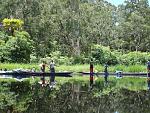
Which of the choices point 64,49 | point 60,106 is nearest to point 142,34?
point 64,49

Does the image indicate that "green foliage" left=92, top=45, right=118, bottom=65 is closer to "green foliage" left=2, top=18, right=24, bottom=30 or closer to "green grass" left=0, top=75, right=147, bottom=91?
"green foliage" left=2, top=18, right=24, bottom=30

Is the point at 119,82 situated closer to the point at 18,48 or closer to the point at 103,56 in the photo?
the point at 103,56

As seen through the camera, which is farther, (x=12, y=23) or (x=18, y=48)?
(x=12, y=23)

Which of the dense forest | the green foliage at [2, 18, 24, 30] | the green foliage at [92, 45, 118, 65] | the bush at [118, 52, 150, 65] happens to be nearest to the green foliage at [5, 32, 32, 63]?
the dense forest

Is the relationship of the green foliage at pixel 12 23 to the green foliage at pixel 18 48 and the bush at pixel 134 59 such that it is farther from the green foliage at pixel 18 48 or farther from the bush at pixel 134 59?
the bush at pixel 134 59

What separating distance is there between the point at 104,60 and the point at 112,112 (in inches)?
1094

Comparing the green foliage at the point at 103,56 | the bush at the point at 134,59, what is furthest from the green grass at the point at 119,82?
the bush at the point at 134,59

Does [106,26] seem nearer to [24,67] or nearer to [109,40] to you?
[109,40]

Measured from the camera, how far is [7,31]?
42656 millimetres

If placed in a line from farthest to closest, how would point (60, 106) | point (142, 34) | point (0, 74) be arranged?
point (142, 34) → point (0, 74) → point (60, 106)

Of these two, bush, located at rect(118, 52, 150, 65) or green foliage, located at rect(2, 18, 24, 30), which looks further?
green foliage, located at rect(2, 18, 24, 30)

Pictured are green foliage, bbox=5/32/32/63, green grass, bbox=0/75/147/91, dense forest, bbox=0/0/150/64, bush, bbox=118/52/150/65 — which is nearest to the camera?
green grass, bbox=0/75/147/91

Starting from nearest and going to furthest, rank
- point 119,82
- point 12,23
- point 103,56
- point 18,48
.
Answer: point 119,82, point 18,48, point 103,56, point 12,23

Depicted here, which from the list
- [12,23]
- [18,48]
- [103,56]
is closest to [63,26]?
[12,23]
